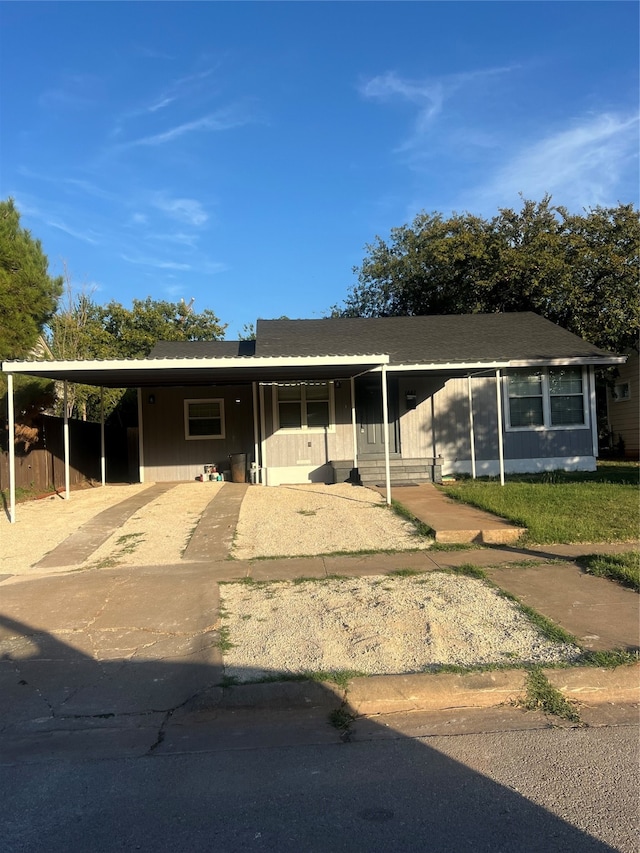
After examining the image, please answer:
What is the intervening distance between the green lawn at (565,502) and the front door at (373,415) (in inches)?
94.2

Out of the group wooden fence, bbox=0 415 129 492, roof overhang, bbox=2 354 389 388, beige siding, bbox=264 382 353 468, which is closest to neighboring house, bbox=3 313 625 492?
beige siding, bbox=264 382 353 468

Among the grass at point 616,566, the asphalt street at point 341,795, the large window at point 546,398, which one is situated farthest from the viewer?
the large window at point 546,398

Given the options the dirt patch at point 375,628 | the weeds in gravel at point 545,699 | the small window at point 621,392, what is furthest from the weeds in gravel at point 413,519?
the small window at point 621,392

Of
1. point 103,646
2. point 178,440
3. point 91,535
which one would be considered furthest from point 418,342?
point 103,646

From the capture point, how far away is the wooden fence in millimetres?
13984

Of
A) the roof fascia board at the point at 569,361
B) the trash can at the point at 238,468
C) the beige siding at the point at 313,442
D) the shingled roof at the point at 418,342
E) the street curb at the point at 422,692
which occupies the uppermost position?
the shingled roof at the point at 418,342

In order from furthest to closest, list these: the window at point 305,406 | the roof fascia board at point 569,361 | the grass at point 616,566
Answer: the window at point 305,406
the roof fascia board at point 569,361
the grass at point 616,566

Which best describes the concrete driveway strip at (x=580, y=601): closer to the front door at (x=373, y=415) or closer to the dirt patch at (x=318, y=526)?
the dirt patch at (x=318, y=526)

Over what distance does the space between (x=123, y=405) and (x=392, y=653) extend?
874 inches

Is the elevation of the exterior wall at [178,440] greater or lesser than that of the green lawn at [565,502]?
greater

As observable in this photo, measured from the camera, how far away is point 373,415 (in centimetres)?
1567

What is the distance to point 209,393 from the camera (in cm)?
1669

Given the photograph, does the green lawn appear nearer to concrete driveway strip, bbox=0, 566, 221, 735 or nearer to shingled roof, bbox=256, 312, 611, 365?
shingled roof, bbox=256, 312, 611, 365

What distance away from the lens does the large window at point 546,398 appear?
15.7m
